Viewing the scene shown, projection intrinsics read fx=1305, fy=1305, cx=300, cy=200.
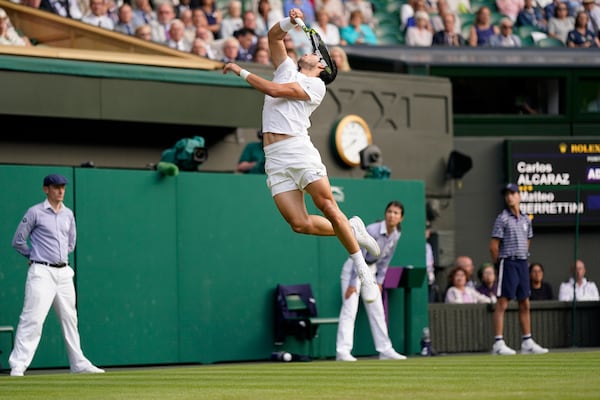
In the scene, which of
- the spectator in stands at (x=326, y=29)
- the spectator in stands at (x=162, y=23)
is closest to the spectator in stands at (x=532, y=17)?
the spectator in stands at (x=326, y=29)

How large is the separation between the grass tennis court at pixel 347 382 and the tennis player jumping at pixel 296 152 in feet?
4.01

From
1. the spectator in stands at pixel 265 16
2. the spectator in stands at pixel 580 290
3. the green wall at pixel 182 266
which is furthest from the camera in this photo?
the spectator in stands at pixel 265 16

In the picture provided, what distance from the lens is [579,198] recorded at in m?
22.8

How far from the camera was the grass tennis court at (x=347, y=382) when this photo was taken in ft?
30.1

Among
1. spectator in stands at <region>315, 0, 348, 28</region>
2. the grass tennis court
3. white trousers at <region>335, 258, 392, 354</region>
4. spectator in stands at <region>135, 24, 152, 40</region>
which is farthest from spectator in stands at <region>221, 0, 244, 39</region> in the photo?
the grass tennis court

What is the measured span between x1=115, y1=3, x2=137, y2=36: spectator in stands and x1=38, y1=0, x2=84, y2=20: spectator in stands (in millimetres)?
515

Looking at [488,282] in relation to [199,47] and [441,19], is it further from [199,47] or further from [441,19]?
[441,19]

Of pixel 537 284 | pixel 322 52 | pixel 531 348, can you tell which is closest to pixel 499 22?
pixel 537 284

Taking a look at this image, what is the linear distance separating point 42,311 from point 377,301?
4411 millimetres

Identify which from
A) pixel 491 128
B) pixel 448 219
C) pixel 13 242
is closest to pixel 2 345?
pixel 13 242

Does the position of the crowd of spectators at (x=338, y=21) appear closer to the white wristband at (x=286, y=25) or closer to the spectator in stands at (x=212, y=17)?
the spectator in stands at (x=212, y=17)

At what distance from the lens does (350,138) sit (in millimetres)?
21531

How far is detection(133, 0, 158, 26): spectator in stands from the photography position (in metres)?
20.4

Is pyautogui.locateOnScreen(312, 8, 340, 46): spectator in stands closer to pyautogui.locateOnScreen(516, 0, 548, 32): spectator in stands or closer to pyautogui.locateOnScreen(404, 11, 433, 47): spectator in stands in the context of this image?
pyautogui.locateOnScreen(404, 11, 433, 47): spectator in stands
